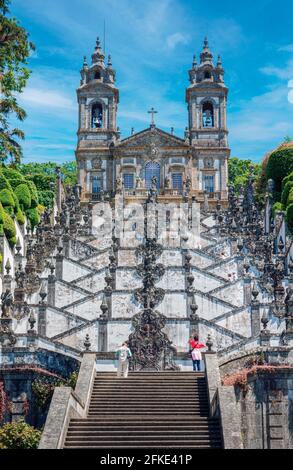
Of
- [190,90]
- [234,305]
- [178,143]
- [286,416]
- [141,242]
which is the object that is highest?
[190,90]

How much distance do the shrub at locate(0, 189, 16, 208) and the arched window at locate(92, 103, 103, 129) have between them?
23799 millimetres

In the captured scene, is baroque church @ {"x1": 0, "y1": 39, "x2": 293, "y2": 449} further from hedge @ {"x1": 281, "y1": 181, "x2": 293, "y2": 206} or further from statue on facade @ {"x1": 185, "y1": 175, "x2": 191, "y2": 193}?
hedge @ {"x1": 281, "y1": 181, "x2": 293, "y2": 206}

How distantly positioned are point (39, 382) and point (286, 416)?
21.4 feet

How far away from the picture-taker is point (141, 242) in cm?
4031

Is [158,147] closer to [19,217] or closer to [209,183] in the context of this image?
[209,183]

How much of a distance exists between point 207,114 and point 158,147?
17.9 feet

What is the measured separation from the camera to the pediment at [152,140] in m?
58.9

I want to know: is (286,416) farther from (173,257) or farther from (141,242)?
(141,242)

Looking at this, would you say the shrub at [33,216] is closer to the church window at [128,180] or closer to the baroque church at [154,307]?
the baroque church at [154,307]

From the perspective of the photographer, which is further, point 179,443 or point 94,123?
point 94,123

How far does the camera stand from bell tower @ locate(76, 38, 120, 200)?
194ft

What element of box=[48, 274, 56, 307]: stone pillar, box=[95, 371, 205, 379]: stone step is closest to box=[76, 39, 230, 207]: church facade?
box=[48, 274, 56, 307]: stone pillar

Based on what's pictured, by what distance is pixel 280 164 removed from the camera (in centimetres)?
4762
